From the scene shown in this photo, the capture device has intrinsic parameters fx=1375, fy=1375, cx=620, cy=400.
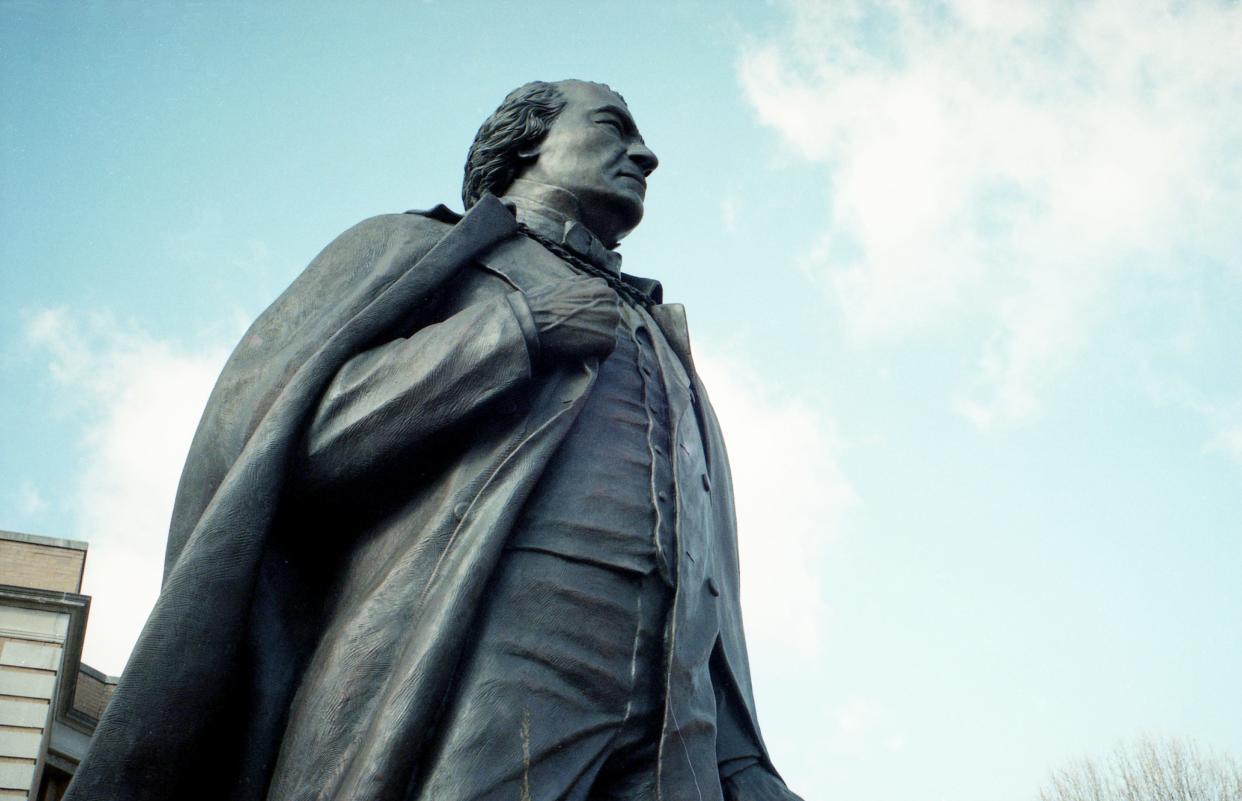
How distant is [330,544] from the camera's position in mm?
3928

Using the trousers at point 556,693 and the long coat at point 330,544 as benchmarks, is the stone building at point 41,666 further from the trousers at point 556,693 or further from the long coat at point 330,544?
the trousers at point 556,693

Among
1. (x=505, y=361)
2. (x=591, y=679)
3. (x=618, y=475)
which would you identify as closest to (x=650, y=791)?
(x=591, y=679)

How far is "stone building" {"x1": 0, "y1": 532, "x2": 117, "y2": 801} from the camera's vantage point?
68.5 ft

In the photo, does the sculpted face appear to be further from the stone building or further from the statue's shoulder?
the stone building

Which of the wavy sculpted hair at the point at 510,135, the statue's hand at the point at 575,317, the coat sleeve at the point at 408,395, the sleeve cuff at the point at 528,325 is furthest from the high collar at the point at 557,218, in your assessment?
the coat sleeve at the point at 408,395

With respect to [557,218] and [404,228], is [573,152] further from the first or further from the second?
[404,228]

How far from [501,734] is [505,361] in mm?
1066

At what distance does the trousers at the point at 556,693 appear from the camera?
331 centimetres

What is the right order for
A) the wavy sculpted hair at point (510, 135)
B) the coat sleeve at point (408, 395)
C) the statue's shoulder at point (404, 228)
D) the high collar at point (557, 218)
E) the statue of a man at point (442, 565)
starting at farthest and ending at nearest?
the wavy sculpted hair at point (510, 135) < the high collar at point (557, 218) < the statue's shoulder at point (404, 228) < the coat sleeve at point (408, 395) < the statue of a man at point (442, 565)

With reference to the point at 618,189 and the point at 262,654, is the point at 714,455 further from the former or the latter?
the point at 262,654

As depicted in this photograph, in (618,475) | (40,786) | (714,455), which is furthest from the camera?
(40,786)

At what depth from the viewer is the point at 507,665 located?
11.4 feet

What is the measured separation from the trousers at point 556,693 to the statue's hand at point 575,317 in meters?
0.69

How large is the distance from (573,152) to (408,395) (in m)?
1.60
